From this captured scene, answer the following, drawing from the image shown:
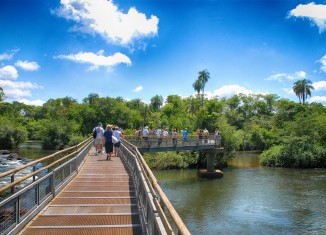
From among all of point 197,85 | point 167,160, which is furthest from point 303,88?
point 167,160

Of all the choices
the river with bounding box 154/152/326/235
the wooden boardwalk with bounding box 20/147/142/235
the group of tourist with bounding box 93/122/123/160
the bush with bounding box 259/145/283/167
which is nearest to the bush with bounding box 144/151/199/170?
the river with bounding box 154/152/326/235

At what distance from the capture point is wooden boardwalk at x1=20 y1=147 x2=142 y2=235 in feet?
20.4

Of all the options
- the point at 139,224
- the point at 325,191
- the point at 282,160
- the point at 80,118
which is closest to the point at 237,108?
the point at 80,118

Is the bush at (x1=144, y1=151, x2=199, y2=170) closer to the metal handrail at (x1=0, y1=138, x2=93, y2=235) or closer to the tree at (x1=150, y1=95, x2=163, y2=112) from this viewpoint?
the metal handrail at (x1=0, y1=138, x2=93, y2=235)

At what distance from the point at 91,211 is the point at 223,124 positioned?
158ft

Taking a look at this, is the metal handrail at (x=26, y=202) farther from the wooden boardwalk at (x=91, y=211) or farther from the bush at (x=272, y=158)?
the bush at (x=272, y=158)

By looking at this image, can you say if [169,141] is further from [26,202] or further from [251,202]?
[26,202]

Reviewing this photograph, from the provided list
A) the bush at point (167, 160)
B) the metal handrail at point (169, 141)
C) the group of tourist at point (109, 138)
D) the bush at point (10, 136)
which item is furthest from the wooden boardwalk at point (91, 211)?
the bush at point (10, 136)

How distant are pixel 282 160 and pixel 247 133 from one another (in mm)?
33032

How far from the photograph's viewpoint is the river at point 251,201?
18.5 meters

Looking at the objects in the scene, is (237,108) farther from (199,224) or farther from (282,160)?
(199,224)

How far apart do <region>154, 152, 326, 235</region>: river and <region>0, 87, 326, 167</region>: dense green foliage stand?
27.0 feet

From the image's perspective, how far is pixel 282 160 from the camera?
45.8m

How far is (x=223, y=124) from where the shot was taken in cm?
5397
